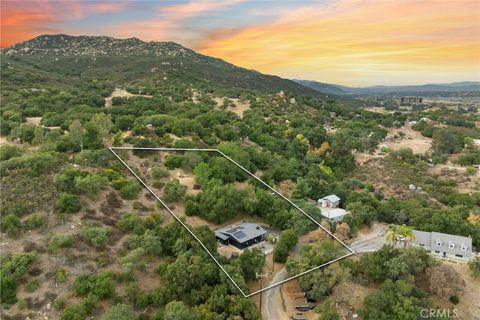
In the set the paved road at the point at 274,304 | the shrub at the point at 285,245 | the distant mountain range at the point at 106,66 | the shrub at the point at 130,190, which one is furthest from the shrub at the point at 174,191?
the distant mountain range at the point at 106,66

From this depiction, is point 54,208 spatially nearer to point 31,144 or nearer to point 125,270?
point 125,270

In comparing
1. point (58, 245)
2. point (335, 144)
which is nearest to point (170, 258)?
point (58, 245)

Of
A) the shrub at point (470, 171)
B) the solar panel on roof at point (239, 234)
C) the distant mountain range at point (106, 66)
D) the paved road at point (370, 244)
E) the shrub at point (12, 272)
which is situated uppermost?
the distant mountain range at point (106, 66)

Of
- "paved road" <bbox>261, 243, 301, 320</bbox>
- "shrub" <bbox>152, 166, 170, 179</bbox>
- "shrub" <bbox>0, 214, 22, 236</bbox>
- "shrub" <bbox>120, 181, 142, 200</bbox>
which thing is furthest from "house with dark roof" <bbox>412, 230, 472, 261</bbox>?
"shrub" <bbox>0, 214, 22, 236</bbox>

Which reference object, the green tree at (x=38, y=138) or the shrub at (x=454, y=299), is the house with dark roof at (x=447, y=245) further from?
the green tree at (x=38, y=138)

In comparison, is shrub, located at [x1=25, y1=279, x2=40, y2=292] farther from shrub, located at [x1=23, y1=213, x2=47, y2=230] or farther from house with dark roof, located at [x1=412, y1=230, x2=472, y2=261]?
house with dark roof, located at [x1=412, y1=230, x2=472, y2=261]

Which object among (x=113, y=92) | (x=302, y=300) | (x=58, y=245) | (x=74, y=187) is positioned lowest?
(x=302, y=300)
